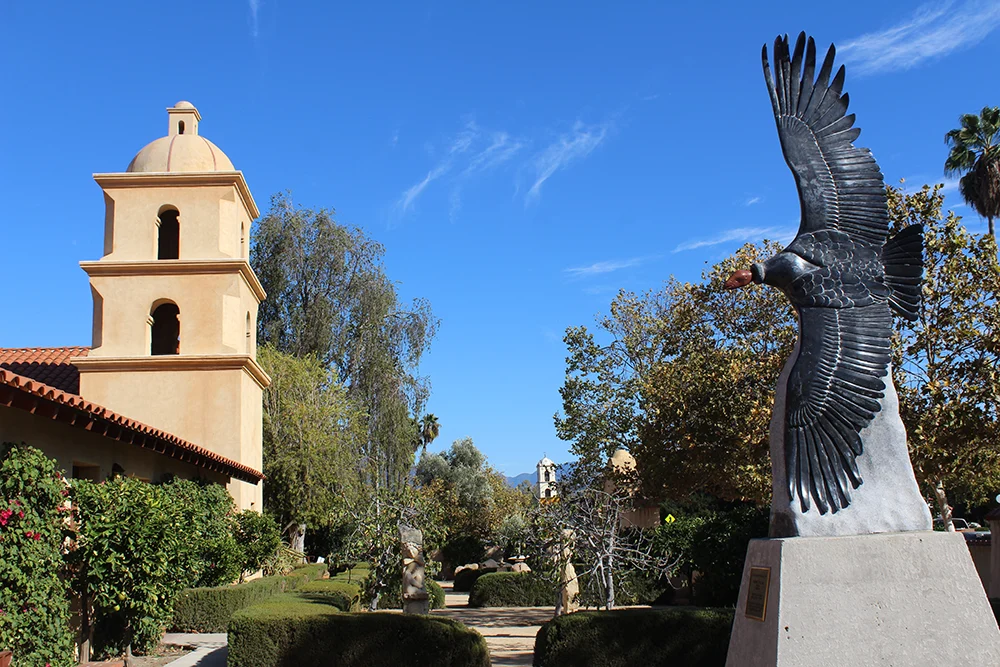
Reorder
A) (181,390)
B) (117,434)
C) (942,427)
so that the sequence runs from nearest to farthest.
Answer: (117,434), (942,427), (181,390)

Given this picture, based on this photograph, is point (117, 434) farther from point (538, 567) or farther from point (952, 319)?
point (952, 319)

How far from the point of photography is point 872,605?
23.9 ft

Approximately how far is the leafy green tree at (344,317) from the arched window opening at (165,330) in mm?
10145

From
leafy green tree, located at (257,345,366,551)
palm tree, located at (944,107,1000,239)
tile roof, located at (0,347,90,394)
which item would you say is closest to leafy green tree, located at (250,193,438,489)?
leafy green tree, located at (257,345,366,551)

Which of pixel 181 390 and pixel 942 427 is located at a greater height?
pixel 181 390

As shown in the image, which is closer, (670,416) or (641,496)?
(670,416)

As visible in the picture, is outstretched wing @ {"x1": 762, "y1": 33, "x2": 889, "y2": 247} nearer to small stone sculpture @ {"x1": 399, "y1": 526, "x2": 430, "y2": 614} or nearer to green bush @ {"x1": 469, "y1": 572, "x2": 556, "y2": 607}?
small stone sculpture @ {"x1": 399, "y1": 526, "x2": 430, "y2": 614}

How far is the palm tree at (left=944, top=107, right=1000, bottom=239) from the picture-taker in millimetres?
31953

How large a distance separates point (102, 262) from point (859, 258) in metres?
20.0

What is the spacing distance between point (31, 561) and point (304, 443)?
72.7 ft

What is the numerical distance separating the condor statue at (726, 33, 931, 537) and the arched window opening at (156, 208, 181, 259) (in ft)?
64.3

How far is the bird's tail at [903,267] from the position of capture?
845 centimetres

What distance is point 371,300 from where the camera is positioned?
117ft

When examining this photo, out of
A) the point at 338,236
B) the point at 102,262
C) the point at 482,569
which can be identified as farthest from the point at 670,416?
the point at 338,236
